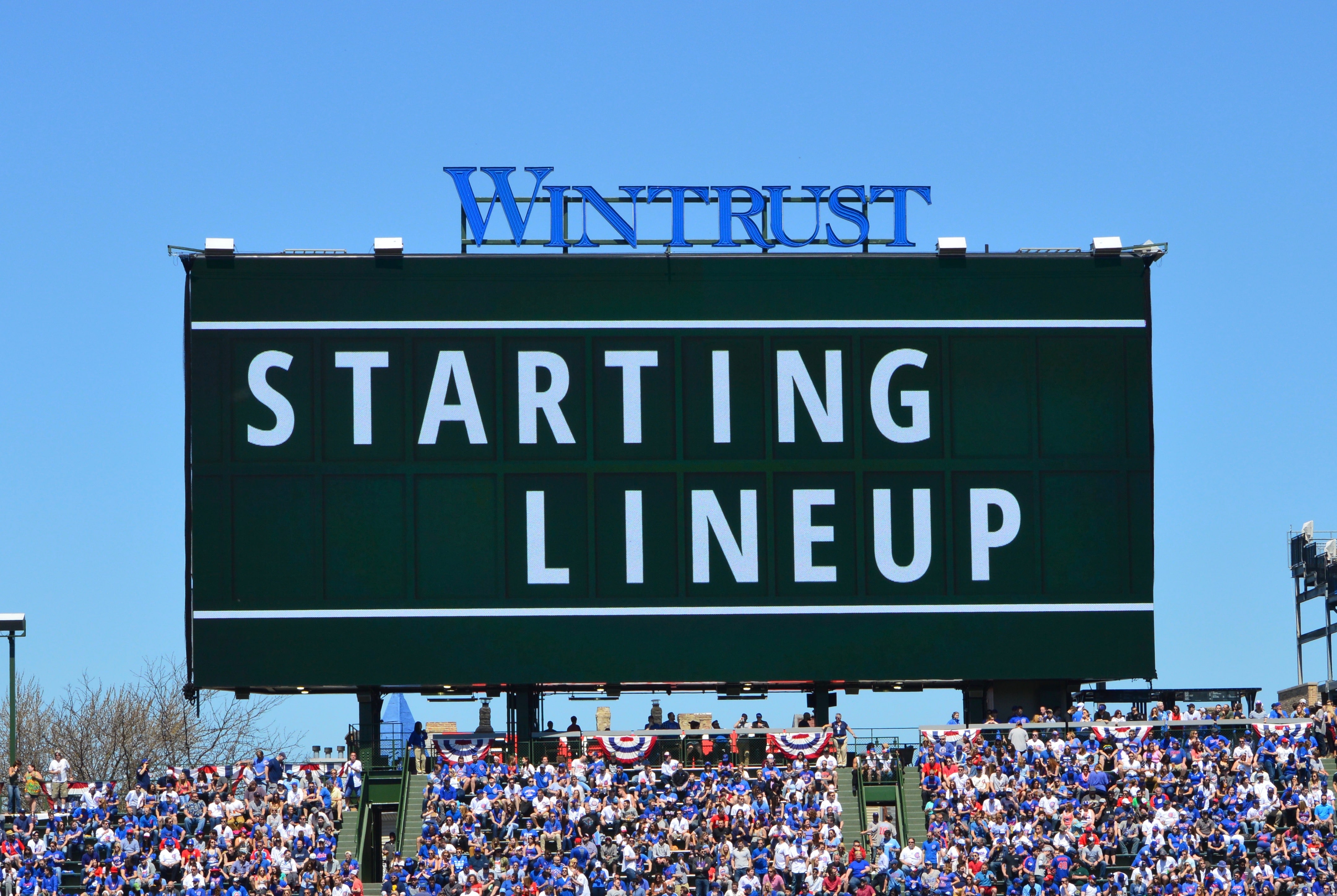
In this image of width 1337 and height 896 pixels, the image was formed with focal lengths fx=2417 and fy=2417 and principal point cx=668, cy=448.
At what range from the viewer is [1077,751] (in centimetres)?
3781

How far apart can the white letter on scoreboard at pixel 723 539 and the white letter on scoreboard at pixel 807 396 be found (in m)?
1.42

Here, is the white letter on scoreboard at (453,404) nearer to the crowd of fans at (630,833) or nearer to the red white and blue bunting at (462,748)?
the red white and blue bunting at (462,748)

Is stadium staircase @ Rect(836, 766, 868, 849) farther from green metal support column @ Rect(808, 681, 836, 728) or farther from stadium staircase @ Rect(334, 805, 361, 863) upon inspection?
stadium staircase @ Rect(334, 805, 361, 863)

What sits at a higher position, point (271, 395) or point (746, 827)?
point (271, 395)

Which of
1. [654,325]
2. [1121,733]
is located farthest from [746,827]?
[654,325]

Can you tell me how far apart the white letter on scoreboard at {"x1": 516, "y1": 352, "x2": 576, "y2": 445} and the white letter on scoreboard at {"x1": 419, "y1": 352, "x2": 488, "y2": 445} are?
2.32 ft

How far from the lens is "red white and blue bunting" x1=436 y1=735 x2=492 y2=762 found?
38.4 m

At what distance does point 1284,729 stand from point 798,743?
7854 millimetres

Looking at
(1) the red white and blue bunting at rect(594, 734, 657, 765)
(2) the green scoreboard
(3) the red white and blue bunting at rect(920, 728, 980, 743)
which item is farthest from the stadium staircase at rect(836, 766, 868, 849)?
(1) the red white and blue bunting at rect(594, 734, 657, 765)

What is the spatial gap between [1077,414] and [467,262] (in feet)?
33.1

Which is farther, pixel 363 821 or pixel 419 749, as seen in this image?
pixel 419 749

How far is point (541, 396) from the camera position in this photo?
38625 millimetres

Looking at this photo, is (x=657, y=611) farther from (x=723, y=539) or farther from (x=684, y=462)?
(x=684, y=462)

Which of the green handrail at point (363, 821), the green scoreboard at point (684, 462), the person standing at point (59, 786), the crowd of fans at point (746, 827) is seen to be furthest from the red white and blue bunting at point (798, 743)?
the person standing at point (59, 786)
